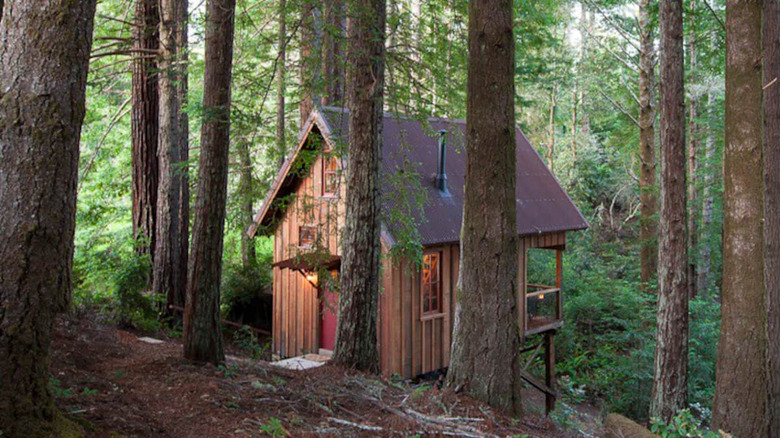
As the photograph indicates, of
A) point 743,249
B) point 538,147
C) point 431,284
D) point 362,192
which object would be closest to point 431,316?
point 431,284

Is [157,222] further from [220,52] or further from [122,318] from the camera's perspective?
[220,52]

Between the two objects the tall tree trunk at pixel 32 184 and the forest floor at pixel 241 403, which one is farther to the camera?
the forest floor at pixel 241 403

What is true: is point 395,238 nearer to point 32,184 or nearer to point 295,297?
point 295,297

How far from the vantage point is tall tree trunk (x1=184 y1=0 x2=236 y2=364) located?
6.81m

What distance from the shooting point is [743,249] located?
8898mm

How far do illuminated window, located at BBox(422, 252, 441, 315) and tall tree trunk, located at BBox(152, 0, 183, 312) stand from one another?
16.6ft

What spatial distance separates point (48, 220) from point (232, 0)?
388 centimetres

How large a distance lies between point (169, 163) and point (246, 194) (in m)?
2.44

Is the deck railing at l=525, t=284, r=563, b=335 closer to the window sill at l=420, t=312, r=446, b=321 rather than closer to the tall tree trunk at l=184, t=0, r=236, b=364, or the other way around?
the window sill at l=420, t=312, r=446, b=321

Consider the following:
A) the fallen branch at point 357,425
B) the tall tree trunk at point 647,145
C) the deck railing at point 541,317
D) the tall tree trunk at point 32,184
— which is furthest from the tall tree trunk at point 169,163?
the tall tree trunk at point 647,145

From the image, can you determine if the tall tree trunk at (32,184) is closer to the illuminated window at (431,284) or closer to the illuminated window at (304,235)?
the illuminated window at (431,284)

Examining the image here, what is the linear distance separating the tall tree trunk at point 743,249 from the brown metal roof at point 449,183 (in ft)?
13.9

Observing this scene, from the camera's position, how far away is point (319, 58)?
9125mm

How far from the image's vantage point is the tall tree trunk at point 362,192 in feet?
27.8
